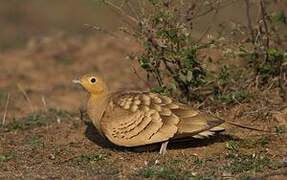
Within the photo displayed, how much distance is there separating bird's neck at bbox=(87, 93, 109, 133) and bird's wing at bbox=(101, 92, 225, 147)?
0.11 metres

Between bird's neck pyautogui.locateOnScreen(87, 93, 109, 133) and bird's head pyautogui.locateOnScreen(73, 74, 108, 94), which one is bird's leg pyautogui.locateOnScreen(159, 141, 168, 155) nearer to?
bird's neck pyautogui.locateOnScreen(87, 93, 109, 133)

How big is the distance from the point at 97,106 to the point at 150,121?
2.19ft

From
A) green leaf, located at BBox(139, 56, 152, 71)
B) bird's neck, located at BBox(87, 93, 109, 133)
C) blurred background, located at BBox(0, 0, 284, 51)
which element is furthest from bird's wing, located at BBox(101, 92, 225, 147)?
blurred background, located at BBox(0, 0, 284, 51)

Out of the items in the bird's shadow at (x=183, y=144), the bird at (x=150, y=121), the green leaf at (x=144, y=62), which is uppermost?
the green leaf at (x=144, y=62)

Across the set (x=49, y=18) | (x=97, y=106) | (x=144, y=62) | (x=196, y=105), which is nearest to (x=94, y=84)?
(x=97, y=106)

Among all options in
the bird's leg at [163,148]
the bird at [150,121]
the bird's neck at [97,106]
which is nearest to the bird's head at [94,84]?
the bird's neck at [97,106]

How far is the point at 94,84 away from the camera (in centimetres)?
760

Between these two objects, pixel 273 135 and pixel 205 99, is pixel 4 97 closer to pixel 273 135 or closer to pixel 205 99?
pixel 205 99

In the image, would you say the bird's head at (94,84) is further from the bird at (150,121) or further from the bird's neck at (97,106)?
the bird at (150,121)

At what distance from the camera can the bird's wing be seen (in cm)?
702

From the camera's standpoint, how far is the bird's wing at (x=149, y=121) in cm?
702

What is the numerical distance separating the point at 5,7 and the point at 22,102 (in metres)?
10.7

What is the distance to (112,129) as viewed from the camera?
7.14m

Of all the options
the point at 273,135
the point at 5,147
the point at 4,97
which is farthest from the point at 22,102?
the point at 273,135
